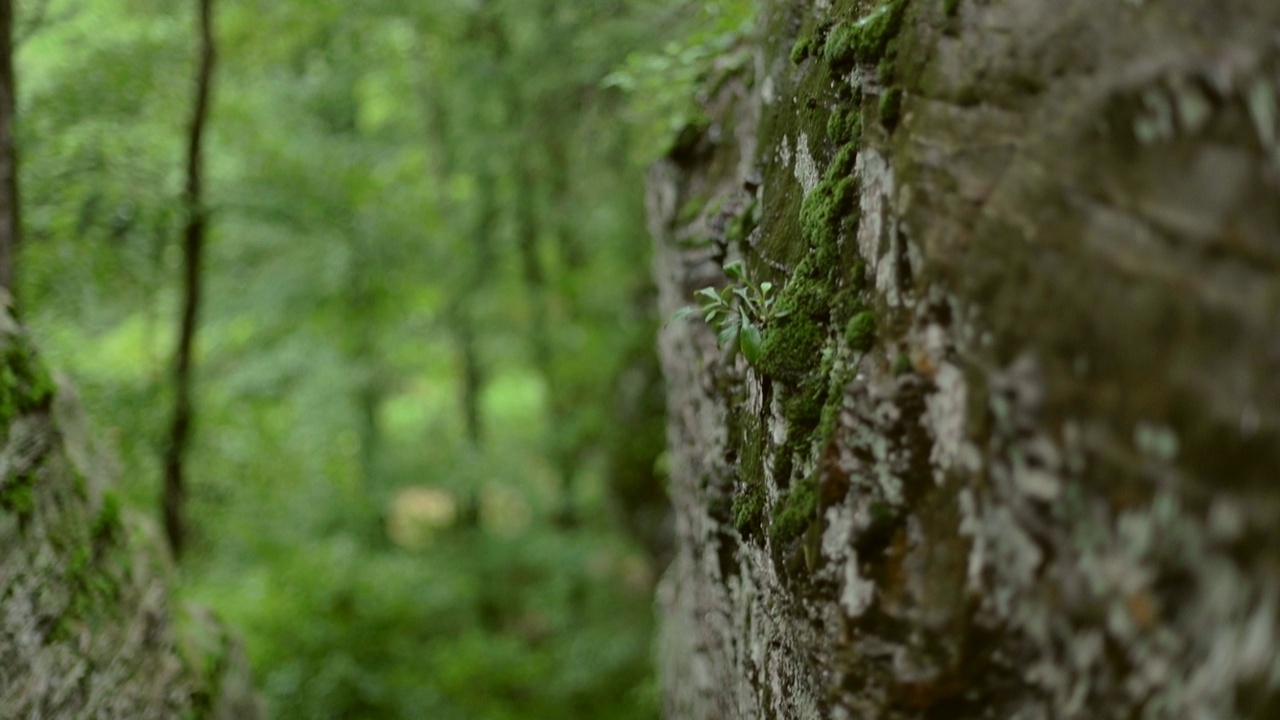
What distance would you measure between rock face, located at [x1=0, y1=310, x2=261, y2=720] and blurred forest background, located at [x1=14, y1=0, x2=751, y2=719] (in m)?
1.07

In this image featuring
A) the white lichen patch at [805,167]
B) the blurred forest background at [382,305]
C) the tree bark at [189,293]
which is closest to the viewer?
the white lichen patch at [805,167]

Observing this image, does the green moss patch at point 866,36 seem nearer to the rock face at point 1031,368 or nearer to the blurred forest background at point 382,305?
the rock face at point 1031,368

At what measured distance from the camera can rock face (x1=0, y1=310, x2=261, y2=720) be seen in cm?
399

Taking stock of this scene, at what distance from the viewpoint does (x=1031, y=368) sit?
6.71 ft

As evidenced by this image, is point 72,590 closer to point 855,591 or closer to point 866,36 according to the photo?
point 855,591

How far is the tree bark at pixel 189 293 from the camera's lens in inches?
286

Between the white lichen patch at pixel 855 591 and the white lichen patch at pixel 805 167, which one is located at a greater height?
the white lichen patch at pixel 805 167

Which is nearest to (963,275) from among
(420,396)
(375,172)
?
(375,172)

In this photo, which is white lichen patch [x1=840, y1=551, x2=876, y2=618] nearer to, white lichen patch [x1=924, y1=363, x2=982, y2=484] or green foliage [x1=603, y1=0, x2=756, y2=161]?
Answer: white lichen patch [x1=924, y1=363, x2=982, y2=484]

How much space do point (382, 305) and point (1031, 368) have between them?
944 centimetres

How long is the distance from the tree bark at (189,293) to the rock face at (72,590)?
1.80m

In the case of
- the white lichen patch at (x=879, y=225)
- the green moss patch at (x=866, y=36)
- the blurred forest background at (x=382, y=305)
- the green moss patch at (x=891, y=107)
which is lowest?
the blurred forest background at (x=382, y=305)

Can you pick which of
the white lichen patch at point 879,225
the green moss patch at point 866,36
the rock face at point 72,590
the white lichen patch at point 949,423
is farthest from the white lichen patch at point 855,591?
the rock face at point 72,590

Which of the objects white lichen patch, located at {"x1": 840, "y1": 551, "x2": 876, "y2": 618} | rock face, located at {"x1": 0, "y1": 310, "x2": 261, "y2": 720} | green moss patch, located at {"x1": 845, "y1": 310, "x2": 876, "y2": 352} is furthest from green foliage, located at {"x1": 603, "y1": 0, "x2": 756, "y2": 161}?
rock face, located at {"x1": 0, "y1": 310, "x2": 261, "y2": 720}
